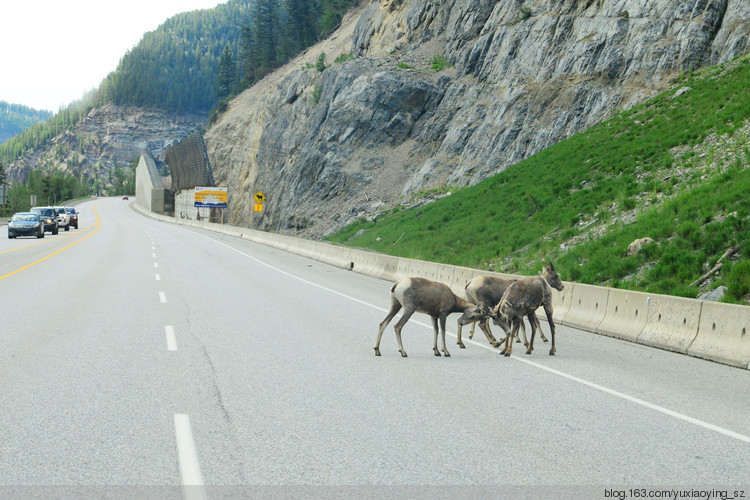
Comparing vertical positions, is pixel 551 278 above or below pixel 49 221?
above

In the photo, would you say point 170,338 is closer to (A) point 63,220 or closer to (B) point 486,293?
(B) point 486,293

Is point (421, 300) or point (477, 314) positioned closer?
point (421, 300)

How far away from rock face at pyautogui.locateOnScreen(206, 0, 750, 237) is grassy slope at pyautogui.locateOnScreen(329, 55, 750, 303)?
3.81 m

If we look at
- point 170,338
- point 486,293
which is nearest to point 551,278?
point 486,293

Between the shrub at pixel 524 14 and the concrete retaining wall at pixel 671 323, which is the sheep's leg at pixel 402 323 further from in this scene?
the shrub at pixel 524 14

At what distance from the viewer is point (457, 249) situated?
2869 centimetres

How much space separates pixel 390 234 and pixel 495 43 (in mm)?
21398

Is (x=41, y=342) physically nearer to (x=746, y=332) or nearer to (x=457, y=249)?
(x=746, y=332)

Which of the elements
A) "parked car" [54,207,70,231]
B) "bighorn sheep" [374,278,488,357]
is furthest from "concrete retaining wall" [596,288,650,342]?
"parked car" [54,207,70,231]

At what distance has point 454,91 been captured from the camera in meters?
53.3

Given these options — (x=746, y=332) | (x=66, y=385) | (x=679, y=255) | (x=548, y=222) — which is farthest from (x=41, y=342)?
(x=548, y=222)

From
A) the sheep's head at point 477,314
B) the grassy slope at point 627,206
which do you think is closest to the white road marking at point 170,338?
the sheep's head at point 477,314

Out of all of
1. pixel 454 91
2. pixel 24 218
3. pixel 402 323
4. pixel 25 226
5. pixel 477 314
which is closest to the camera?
pixel 402 323

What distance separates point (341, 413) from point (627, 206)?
1951 centimetres
